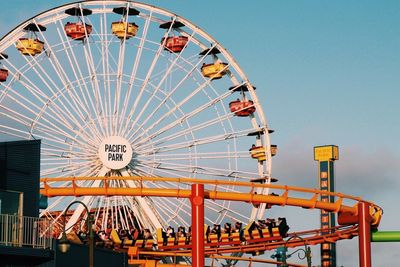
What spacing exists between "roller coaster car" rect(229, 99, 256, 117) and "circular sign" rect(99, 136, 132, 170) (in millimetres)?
8195

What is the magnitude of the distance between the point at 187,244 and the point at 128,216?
33.0 ft

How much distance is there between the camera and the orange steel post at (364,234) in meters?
57.3

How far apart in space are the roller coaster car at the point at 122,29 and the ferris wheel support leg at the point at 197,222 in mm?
20010

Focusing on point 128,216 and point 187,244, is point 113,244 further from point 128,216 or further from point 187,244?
point 128,216

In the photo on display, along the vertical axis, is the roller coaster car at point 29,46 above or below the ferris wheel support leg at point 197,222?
above

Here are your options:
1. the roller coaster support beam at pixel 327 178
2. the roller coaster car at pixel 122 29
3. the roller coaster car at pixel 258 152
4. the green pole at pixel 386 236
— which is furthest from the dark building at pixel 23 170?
the roller coaster support beam at pixel 327 178

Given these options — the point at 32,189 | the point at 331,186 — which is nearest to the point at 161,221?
the point at 32,189

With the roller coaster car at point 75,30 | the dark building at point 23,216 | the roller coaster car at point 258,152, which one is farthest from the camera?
the roller coaster car at point 258,152

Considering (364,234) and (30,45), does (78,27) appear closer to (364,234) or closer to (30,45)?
(30,45)

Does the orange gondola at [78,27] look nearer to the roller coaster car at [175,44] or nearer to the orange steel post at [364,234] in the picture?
the roller coaster car at [175,44]

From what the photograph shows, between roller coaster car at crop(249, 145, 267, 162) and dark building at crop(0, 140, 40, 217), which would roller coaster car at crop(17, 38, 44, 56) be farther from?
dark building at crop(0, 140, 40, 217)

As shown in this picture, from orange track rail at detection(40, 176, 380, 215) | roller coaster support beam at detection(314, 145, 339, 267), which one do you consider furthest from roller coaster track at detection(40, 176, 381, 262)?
roller coaster support beam at detection(314, 145, 339, 267)

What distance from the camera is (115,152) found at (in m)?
68.3

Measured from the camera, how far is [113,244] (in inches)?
2414
